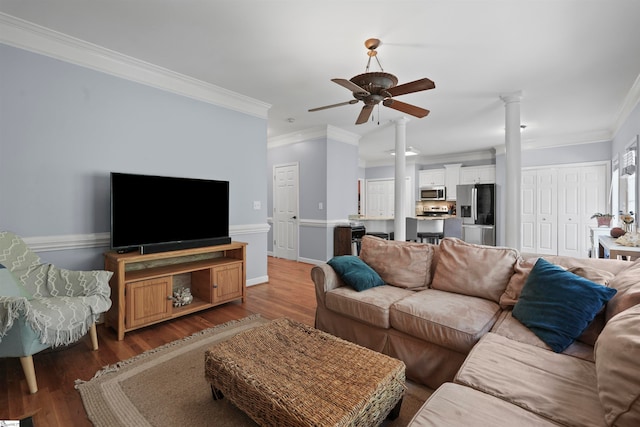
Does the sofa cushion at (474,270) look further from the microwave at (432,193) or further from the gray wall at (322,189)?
the microwave at (432,193)

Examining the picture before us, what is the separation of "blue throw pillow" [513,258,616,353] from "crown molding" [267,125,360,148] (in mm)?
4295

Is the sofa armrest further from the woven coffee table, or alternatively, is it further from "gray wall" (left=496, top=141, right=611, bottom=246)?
"gray wall" (left=496, top=141, right=611, bottom=246)

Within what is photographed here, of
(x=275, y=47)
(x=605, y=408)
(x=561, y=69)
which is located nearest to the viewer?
(x=605, y=408)

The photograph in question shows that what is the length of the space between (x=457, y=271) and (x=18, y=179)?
375 centimetres

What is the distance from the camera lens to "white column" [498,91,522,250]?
154 inches

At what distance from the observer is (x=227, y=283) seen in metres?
3.42

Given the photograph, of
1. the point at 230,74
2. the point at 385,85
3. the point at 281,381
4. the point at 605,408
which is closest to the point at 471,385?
the point at 605,408

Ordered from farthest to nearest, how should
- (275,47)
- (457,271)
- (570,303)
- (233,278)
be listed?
(233,278)
(275,47)
(457,271)
(570,303)

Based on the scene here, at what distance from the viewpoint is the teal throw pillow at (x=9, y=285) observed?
1.97 meters

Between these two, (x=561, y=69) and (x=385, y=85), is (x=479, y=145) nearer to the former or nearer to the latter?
(x=561, y=69)

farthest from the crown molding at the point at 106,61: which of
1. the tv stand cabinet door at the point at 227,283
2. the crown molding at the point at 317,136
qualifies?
the tv stand cabinet door at the point at 227,283

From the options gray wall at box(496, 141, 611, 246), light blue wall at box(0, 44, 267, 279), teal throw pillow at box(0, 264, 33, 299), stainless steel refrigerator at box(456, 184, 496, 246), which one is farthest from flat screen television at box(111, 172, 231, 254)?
stainless steel refrigerator at box(456, 184, 496, 246)

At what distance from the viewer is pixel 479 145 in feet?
23.1

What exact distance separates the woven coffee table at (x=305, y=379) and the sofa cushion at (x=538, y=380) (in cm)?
38
